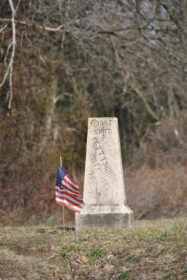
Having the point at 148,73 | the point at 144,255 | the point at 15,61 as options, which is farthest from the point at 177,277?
the point at 148,73

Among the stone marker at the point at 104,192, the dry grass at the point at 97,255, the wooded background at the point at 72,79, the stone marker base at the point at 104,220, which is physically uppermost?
the wooded background at the point at 72,79

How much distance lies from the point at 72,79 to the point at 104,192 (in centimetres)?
999

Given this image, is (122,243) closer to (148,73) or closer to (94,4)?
(94,4)

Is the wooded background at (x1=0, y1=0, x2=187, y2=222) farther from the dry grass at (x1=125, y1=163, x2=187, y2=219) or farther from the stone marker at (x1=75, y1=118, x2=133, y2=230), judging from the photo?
the stone marker at (x1=75, y1=118, x2=133, y2=230)

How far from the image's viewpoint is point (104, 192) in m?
9.77

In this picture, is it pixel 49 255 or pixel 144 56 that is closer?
pixel 49 255

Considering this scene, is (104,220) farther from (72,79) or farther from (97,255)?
(72,79)

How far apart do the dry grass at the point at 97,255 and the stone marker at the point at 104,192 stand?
1.38 ft

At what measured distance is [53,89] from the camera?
19578 millimetres

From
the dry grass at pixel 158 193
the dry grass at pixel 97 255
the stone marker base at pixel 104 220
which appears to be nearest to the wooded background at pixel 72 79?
the dry grass at pixel 158 193

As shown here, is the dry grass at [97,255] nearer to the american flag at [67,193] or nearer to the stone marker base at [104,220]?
the stone marker base at [104,220]

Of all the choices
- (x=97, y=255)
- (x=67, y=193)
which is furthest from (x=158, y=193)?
(x=97, y=255)

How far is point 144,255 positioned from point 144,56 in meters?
10.8

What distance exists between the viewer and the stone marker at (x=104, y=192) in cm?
972
